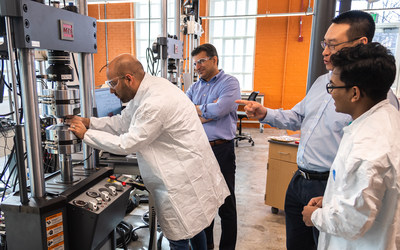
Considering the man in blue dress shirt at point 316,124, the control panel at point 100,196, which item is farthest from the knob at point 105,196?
the man in blue dress shirt at point 316,124

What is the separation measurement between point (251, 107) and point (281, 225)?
63.4 inches

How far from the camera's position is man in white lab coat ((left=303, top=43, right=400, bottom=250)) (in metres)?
0.77

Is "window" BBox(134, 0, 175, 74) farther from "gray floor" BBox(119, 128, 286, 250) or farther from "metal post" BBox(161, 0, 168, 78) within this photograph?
"metal post" BBox(161, 0, 168, 78)

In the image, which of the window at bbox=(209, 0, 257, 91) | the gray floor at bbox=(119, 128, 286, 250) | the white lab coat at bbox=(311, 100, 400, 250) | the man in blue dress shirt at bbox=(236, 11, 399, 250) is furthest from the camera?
the window at bbox=(209, 0, 257, 91)

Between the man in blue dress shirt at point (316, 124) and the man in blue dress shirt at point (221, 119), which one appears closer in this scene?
the man in blue dress shirt at point (316, 124)

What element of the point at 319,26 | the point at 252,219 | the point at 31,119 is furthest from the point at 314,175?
the point at 319,26

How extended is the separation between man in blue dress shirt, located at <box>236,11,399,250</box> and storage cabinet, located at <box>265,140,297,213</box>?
110 cm

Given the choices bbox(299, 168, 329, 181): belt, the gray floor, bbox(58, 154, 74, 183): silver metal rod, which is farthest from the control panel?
the gray floor

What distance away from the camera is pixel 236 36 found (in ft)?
23.1

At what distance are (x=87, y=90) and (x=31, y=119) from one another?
0.39 meters

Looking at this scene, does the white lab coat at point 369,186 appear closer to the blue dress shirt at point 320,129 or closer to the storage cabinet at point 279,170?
the blue dress shirt at point 320,129

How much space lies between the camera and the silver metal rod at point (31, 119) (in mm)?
904

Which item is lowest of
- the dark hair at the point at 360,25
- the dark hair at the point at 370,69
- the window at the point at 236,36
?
the dark hair at the point at 370,69

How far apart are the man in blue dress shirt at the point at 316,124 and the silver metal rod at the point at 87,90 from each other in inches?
31.5
